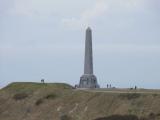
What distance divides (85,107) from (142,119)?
44.4ft

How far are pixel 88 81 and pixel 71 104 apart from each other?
77.8 ft

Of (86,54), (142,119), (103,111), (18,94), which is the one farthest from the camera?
(86,54)

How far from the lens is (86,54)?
105500 mm

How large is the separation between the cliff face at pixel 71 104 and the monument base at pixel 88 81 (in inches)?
357

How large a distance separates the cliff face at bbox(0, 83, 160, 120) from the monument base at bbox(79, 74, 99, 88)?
9072mm

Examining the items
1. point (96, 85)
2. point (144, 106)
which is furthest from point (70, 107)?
point (96, 85)

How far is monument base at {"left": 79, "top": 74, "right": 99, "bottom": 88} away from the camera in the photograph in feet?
351

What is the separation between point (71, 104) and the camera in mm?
84688

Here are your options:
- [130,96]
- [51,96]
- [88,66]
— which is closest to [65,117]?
[51,96]

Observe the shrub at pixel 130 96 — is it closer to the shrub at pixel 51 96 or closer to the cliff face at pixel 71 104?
the cliff face at pixel 71 104

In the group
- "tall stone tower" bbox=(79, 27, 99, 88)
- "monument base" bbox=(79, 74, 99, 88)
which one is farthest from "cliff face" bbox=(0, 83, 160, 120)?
"tall stone tower" bbox=(79, 27, 99, 88)

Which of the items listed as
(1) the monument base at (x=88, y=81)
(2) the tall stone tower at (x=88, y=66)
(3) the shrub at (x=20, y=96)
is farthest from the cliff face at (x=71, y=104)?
(2) the tall stone tower at (x=88, y=66)

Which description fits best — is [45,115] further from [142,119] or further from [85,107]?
[142,119]

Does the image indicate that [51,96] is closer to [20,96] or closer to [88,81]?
[20,96]
